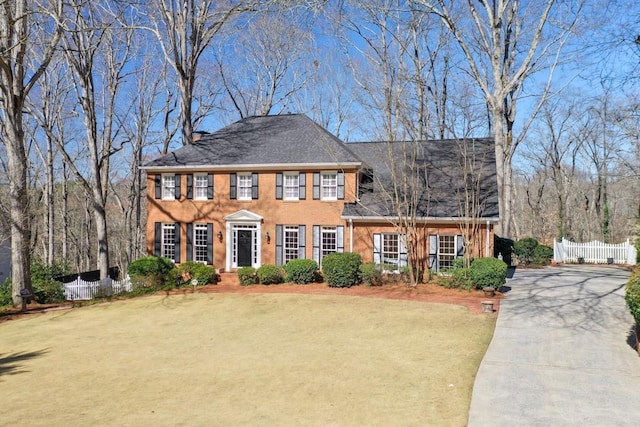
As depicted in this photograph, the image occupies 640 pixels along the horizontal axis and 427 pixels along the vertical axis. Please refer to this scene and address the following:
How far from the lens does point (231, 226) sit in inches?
822

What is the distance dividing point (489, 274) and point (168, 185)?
51.0ft

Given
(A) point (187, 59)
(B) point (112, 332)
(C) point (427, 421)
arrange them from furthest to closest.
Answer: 1. (A) point (187, 59)
2. (B) point (112, 332)
3. (C) point (427, 421)

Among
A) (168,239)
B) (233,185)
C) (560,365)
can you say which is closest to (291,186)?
(233,185)

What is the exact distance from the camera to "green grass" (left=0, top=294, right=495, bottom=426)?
6.41m

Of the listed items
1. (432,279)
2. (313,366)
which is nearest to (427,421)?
Result: (313,366)

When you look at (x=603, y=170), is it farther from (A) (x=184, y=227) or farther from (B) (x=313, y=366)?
(B) (x=313, y=366)

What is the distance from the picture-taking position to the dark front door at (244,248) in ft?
68.0

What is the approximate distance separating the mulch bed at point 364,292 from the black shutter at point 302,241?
84.5 inches

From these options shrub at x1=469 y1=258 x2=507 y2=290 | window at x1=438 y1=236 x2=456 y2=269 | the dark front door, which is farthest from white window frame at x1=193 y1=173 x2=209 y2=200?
shrub at x1=469 y1=258 x2=507 y2=290

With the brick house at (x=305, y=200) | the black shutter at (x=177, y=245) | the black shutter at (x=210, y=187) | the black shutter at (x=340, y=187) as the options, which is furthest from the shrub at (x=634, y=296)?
the black shutter at (x=177, y=245)

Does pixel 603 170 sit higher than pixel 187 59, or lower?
lower

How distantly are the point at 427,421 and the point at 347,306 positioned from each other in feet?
25.6

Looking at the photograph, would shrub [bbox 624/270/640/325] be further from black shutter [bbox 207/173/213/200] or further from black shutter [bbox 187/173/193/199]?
black shutter [bbox 187/173/193/199]

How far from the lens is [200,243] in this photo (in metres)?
21.2
